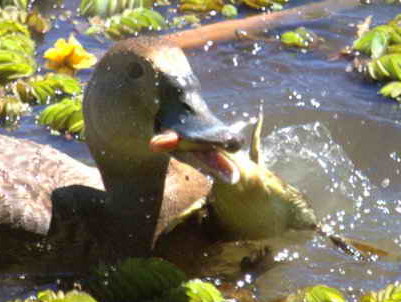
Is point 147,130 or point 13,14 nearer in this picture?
point 147,130

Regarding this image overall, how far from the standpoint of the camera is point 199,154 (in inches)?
147

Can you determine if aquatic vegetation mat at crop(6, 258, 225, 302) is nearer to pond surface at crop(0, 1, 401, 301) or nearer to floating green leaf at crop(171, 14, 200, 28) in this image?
pond surface at crop(0, 1, 401, 301)

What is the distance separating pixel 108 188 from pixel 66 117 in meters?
1.34

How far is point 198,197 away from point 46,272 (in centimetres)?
71

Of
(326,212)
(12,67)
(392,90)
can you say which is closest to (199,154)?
(326,212)

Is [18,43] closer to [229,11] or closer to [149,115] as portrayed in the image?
[229,11]

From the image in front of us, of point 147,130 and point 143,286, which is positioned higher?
point 147,130

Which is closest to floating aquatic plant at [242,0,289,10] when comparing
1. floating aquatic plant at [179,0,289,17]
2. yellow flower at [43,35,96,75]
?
A: floating aquatic plant at [179,0,289,17]

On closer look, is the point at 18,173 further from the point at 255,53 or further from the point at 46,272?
the point at 255,53

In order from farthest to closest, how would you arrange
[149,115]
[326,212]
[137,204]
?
[326,212], [137,204], [149,115]

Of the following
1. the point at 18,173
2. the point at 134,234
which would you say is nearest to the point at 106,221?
the point at 134,234

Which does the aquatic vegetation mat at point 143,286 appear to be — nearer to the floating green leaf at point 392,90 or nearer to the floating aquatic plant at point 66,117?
the floating aquatic plant at point 66,117

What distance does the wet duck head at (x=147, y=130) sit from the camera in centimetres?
371

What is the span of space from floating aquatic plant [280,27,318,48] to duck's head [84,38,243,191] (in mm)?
2604
